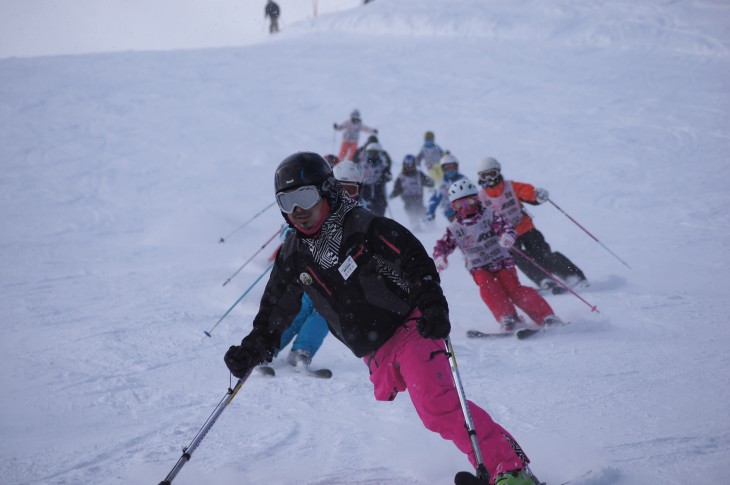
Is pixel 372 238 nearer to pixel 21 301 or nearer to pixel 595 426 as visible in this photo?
pixel 595 426

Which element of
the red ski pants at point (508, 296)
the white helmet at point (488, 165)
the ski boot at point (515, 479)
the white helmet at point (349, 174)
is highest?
the white helmet at point (349, 174)

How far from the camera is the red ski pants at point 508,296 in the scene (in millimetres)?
5820

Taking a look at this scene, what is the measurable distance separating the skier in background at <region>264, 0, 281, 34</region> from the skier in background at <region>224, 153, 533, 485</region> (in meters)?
40.9

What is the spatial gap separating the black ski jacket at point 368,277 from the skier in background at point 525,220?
512 centimetres

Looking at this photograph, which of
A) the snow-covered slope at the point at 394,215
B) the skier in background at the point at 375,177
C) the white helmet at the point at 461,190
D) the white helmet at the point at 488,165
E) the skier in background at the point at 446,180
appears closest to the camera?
the snow-covered slope at the point at 394,215

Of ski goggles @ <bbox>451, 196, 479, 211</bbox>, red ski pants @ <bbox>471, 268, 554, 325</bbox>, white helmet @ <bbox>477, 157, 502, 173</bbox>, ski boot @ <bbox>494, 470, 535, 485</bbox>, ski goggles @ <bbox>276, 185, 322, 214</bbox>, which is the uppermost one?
ski goggles @ <bbox>276, 185, 322, 214</bbox>

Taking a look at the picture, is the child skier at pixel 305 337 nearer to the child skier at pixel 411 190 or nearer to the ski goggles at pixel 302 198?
the ski goggles at pixel 302 198

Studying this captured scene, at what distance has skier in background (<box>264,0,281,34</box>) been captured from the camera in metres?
40.6

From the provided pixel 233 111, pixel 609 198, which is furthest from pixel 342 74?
pixel 609 198

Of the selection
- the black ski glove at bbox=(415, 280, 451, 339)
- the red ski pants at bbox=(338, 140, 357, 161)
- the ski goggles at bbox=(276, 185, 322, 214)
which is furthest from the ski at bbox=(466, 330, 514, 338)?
the red ski pants at bbox=(338, 140, 357, 161)

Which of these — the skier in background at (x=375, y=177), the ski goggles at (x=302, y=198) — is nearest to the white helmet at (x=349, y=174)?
the ski goggles at (x=302, y=198)

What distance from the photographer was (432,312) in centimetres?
255

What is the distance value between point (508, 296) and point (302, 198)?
3837 millimetres

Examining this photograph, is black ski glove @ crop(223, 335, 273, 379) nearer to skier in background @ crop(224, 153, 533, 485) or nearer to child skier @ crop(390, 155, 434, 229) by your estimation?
skier in background @ crop(224, 153, 533, 485)
